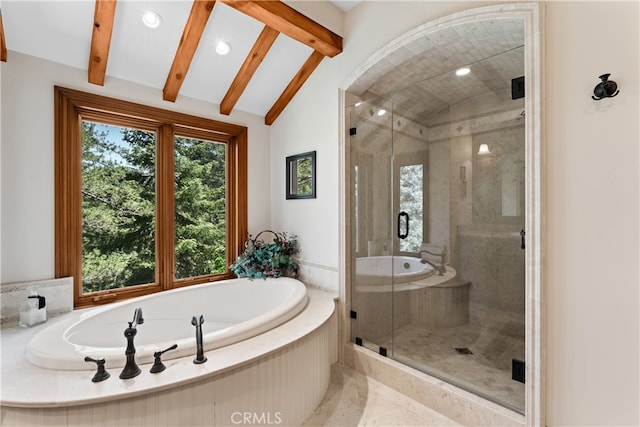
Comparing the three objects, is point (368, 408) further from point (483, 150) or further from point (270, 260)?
point (483, 150)

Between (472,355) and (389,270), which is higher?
(389,270)

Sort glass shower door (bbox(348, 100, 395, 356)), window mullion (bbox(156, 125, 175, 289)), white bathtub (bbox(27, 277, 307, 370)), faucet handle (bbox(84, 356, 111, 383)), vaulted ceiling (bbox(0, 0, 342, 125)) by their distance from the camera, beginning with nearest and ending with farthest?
faucet handle (bbox(84, 356, 111, 383)), white bathtub (bbox(27, 277, 307, 370)), vaulted ceiling (bbox(0, 0, 342, 125)), glass shower door (bbox(348, 100, 395, 356)), window mullion (bbox(156, 125, 175, 289))

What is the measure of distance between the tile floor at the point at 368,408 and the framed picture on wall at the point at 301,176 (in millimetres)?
1592

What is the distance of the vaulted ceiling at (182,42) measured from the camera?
1874mm

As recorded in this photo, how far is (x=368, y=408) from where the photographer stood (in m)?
1.89

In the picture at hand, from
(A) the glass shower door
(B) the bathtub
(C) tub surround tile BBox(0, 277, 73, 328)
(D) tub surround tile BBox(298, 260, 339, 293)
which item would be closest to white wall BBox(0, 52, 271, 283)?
(C) tub surround tile BBox(0, 277, 73, 328)

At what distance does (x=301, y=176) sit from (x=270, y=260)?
88cm

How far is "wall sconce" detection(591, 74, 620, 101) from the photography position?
1.28 metres

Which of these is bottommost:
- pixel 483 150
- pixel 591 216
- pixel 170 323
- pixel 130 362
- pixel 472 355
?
pixel 472 355

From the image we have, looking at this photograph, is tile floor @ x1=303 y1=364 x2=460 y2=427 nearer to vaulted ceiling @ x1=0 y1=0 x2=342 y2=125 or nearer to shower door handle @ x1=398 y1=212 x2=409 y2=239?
shower door handle @ x1=398 y1=212 x2=409 y2=239

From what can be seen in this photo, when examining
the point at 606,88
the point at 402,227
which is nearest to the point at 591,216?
the point at 606,88

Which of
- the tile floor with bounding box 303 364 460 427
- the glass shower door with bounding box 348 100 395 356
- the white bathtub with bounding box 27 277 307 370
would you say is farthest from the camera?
the glass shower door with bounding box 348 100 395 356

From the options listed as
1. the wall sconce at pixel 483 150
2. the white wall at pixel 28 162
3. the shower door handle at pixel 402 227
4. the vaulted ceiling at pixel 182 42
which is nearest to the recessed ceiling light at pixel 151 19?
the vaulted ceiling at pixel 182 42

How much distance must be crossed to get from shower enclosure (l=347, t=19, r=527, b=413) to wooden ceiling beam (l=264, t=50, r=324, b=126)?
0.52m
